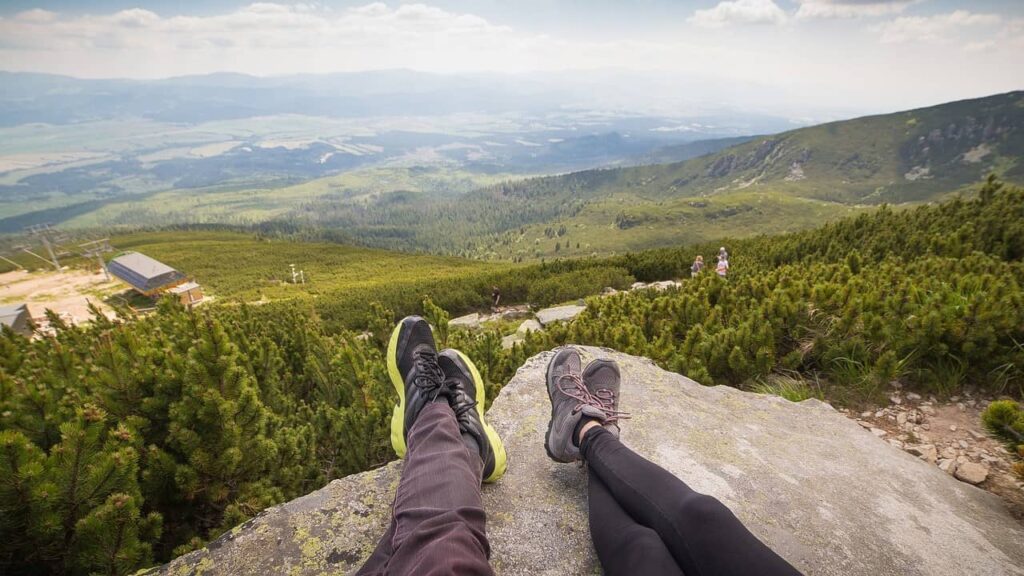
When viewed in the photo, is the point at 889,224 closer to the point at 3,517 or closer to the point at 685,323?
the point at 685,323

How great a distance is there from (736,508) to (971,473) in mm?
2418

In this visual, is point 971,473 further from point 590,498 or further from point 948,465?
point 590,498

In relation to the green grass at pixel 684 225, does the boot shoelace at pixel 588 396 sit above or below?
above

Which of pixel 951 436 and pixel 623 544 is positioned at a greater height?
pixel 623 544

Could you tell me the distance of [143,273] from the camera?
4406 cm

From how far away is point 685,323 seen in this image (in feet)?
22.7

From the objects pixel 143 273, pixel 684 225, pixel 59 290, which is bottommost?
pixel 684 225

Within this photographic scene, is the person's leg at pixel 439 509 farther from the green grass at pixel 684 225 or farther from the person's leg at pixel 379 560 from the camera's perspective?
the green grass at pixel 684 225

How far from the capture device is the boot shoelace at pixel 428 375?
11.0 ft

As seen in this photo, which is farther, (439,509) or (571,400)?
(571,400)

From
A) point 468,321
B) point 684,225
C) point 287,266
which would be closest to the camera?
point 468,321

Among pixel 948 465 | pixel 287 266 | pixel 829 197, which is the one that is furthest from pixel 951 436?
pixel 829 197

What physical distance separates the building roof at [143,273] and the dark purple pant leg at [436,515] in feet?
176

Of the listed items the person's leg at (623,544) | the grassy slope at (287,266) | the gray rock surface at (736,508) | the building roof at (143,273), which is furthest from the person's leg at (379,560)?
the building roof at (143,273)
